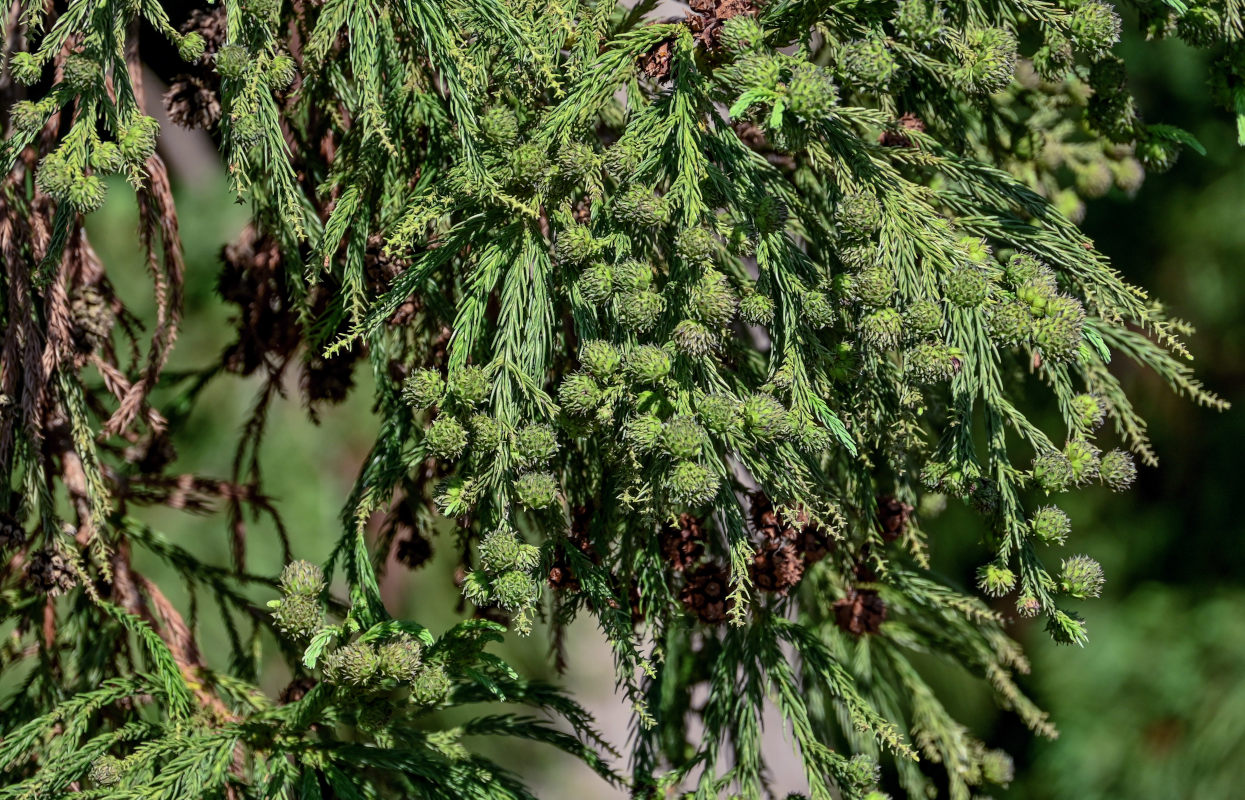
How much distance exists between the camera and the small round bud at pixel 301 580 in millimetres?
891

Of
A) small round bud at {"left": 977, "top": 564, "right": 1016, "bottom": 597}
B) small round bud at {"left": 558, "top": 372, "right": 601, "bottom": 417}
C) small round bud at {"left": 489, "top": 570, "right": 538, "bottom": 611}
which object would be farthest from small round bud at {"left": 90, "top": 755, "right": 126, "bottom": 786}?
small round bud at {"left": 977, "top": 564, "right": 1016, "bottom": 597}

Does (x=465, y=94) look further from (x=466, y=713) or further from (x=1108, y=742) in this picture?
(x=1108, y=742)

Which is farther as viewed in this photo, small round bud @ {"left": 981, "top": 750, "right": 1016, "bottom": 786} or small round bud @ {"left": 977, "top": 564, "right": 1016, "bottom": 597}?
small round bud @ {"left": 981, "top": 750, "right": 1016, "bottom": 786}

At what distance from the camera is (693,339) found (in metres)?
0.76

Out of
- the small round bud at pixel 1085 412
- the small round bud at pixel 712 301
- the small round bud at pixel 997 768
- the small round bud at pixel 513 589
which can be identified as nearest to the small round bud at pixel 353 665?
the small round bud at pixel 513 589

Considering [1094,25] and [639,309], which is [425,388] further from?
[1094,25]

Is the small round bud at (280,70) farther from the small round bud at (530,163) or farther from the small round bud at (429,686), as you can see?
the small round bud at (429,686)

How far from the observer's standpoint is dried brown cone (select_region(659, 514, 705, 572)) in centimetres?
102

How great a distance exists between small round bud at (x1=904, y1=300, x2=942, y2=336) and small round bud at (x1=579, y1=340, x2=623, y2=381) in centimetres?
21

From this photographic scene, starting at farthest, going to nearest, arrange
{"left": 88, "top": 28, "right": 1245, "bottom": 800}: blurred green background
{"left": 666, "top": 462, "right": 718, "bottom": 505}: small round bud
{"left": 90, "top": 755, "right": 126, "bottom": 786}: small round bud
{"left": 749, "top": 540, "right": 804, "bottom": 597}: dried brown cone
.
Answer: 1. {"left": 88, "top": 28, "right": 1245, "bottom": 800}: blurred green background
2. {"left": 749, "top": 540, "right": 804, "bottom": 597}: dried brown cone
3. {"left": 90, "top": 755, "right": 126, "bottom": 786}: small round bud
4. {"left": 666, "top": 462, "right": 718, "bottom": 505}: small round bud

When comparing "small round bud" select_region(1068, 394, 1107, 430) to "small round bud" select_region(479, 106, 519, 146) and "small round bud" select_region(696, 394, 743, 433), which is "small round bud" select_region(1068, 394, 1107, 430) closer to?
"small round bud" select_region(696, 394, 743, 433)

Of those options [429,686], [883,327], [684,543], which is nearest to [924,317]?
[883,327]

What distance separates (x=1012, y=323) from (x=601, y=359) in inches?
11.5

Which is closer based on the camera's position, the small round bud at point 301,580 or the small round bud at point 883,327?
the small round bud at point 883,327
